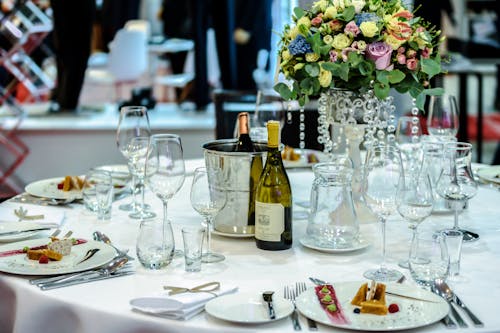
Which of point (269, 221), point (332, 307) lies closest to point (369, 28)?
point (269, 221)

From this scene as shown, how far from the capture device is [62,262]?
168 cm

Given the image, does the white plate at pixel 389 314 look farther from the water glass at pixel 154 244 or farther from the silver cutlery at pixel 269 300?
the water glass at pixel 154 244

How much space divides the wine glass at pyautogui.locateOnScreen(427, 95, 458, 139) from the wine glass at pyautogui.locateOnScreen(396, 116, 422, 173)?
143mm

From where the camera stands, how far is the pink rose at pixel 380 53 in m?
1.90

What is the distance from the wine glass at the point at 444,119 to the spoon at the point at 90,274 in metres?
1.26

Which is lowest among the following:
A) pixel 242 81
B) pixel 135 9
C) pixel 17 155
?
pixel 17 155

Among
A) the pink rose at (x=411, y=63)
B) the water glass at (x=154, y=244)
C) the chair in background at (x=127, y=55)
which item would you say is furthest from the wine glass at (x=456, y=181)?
the chair in background at (x=127, y=55)

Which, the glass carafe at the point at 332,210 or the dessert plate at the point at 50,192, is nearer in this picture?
the glass carafe at the point at 332,210

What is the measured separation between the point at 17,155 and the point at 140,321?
173 inches

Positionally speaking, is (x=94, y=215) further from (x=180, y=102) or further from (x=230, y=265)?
(x=180, y=102)

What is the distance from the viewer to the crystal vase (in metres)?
1.98

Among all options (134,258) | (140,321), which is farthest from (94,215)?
(140,321)

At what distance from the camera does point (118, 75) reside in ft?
22.4

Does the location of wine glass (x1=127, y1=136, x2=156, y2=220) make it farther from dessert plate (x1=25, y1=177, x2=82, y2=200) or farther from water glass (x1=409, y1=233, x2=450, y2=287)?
water glass (x1=409, y1=233, x2=450, y2=287)
